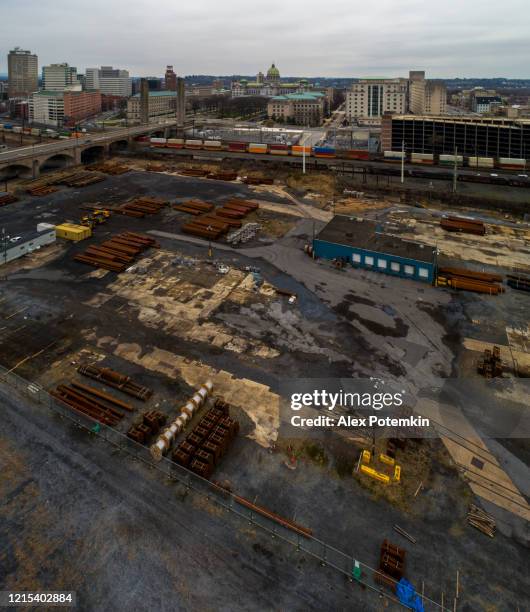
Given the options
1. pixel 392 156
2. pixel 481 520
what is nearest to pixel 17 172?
pixel 392 156

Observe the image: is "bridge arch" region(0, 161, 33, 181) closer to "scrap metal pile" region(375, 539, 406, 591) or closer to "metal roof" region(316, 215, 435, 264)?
"metal roof" region(316, 215, 435, 264)

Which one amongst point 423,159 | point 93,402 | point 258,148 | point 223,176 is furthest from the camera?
point 258,148

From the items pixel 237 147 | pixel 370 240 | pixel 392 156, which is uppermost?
pixel 237 147

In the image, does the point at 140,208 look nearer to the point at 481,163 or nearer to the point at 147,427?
the point at 147,427

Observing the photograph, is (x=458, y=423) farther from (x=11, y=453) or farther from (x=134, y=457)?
(x=11, y=453)

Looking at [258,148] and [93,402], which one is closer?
[93,402]

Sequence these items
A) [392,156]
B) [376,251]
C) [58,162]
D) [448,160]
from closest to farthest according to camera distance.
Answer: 1. [376,251]
2. [448,160]
3. [392,156]
4. [58,162]

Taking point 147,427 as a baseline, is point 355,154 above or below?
above

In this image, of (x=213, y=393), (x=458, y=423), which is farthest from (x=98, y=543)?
(x=458, y=423)
